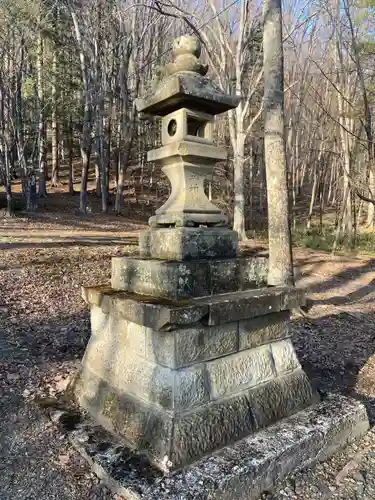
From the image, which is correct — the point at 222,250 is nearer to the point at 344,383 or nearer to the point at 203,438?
the point at 203,438

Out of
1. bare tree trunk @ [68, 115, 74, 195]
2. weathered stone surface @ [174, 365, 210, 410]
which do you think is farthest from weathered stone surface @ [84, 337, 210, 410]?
bare tree trunk @ [68, 115, 74, 195]

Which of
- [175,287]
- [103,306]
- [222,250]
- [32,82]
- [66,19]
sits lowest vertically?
Result: [103,306]

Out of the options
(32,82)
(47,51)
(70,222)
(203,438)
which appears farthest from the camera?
(47,51)

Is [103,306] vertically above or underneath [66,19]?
underneath

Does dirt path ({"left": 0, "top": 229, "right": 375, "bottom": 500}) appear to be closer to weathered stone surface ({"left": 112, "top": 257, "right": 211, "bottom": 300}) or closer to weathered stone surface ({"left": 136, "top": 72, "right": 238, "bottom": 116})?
weathered stone surface ({"left": 112, "top": 257, "right": 211, "bottom": 300})

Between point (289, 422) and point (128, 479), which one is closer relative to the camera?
point (128, 479)

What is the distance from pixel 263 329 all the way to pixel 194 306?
91cm

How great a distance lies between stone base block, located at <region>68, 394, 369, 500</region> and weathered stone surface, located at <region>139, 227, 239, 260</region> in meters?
1.46

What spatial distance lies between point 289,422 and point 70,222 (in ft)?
51.5

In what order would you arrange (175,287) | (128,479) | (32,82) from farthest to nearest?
(32,82)
(175,287)
(128,479)

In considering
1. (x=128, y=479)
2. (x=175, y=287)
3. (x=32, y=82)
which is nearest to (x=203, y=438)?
(x=128, y=479)

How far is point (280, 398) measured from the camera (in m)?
3.36

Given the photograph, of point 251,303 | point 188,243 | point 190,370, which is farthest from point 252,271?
point 190,370

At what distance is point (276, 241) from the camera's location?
6922 millimetres
